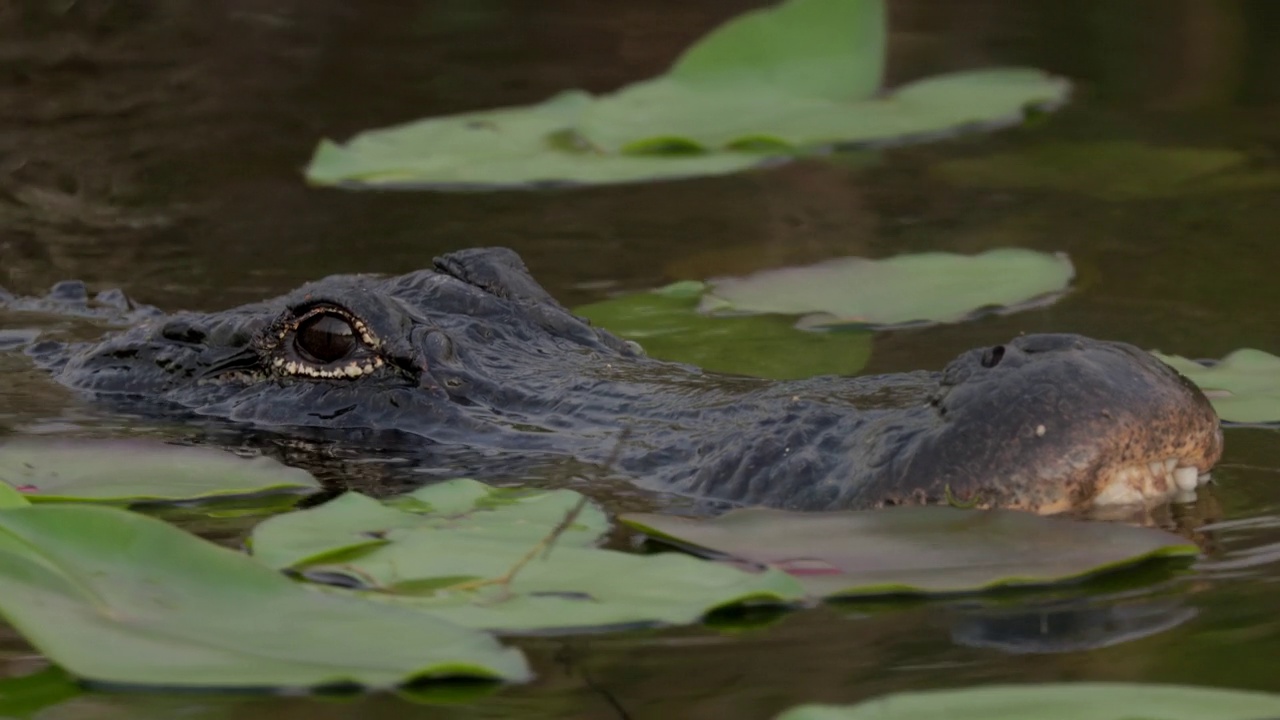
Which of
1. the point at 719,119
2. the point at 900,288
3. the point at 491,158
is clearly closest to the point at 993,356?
the point at 900,288

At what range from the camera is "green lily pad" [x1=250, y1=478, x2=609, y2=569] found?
3090mm

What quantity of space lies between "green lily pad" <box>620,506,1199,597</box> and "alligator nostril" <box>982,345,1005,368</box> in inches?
9.9

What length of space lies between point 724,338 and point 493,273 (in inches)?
32.4

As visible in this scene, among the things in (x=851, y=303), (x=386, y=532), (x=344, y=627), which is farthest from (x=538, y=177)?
(x=344, y=627)

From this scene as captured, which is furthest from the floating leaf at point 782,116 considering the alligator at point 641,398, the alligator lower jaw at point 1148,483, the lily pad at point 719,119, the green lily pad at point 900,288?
the alligator lower jaw at point 1148,483

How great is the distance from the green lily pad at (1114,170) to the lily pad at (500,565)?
394cm

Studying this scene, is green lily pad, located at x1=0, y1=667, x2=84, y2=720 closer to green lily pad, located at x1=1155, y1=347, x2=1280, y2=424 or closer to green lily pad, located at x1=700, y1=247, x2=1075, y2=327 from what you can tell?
green lily pad, located at x1=1155, y1=347, x2=1280, y2=424

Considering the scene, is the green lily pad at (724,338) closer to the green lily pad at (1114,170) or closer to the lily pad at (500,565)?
the lily pad at (500,565)

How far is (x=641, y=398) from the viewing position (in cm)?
393

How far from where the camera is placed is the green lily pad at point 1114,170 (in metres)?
6.80

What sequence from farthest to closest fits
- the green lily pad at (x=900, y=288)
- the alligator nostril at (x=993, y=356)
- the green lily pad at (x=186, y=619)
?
the green lily pad at (x=900, y=288)
the alligator nostril at (x=993, y=356)
the green lily pad at (x=186, y=619)

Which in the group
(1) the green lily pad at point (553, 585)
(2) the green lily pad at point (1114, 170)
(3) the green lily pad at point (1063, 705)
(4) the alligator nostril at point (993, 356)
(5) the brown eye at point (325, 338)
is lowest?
(3) the green lily pad at point (1063, 705)

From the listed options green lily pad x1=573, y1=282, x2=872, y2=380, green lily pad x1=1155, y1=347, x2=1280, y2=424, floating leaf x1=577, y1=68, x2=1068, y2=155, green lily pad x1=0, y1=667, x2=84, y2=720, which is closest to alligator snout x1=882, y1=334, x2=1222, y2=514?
green lily pad x1=1155, y1=347, x2=1280, y2=424

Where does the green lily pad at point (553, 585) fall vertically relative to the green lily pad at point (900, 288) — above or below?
below
